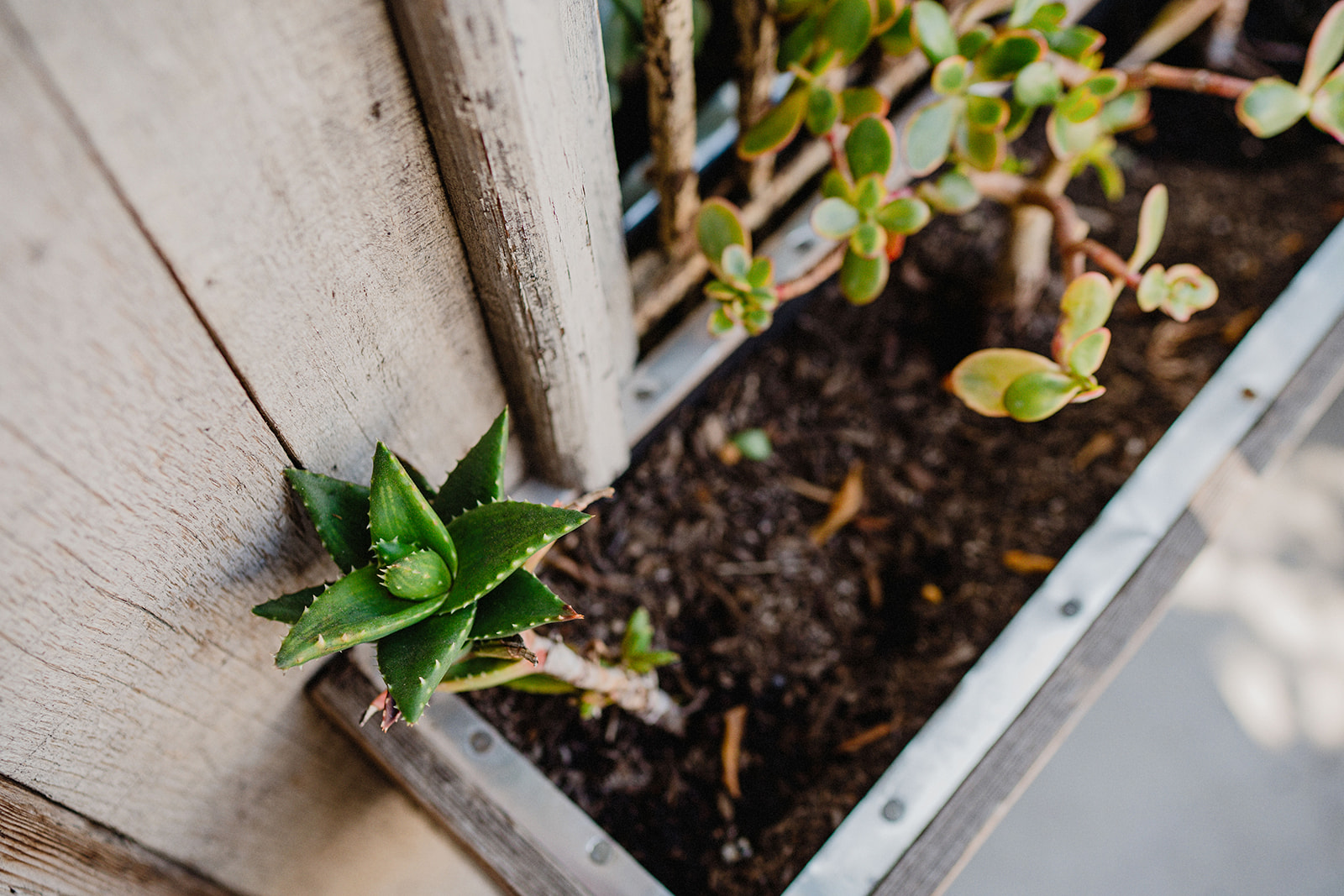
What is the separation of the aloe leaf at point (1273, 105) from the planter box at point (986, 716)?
0.36 meters

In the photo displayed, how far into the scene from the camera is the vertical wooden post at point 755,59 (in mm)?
923

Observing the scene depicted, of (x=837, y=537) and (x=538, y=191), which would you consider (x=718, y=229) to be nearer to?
(x=538, y=191)

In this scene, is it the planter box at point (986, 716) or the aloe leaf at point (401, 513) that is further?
the planter box at point (986, 716)

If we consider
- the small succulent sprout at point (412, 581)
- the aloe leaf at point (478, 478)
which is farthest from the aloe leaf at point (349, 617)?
the aloe leaf at point (478, 478)

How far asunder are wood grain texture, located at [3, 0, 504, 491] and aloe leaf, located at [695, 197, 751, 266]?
0.34 meters

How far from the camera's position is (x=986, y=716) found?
2.99ft

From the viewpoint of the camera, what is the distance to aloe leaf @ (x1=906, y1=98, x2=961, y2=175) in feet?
2.92

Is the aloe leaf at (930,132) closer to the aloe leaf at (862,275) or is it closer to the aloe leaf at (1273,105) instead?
the aloe leaf at (862,275)

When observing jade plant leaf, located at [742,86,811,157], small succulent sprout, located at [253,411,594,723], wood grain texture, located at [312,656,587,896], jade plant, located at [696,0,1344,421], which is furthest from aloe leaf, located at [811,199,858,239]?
wood grain texture, located at [312,656,587,896]

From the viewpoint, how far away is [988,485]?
4.01ft

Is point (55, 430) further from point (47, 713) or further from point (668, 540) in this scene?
point (668, 540)

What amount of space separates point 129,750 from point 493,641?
40cm

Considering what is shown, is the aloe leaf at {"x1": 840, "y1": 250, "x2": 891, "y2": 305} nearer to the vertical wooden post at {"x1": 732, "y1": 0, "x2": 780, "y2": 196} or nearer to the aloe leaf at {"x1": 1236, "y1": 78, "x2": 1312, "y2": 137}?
the vertical wooden post at {"x1": 732, "y1": 0, "x2": 780, "y2": 196}

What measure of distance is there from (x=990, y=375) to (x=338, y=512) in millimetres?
715
